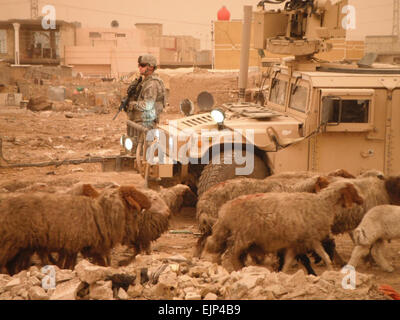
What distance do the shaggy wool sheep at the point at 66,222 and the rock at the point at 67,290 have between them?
3.92ft

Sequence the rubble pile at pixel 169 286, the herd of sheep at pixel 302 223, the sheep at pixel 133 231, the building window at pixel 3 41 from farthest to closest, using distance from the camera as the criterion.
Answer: the building window at pixel 3 41, the herd of sheep at pixel 302 223, the sheep at pixel 133 231, the rubble pile at pixel 169 286

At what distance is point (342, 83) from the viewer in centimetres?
1054

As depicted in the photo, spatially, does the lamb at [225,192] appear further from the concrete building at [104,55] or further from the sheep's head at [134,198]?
the concrete building at [104,55]

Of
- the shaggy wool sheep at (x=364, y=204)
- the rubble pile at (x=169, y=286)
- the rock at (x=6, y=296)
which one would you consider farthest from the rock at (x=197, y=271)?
the shaggy wool sheep at (x=364, y=204)

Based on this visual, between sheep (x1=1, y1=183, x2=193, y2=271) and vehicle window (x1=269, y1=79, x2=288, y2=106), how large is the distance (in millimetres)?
3383

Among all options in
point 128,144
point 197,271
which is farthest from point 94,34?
point 197,271

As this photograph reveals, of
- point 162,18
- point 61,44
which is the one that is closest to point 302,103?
point 61,44

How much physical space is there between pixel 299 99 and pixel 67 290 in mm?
6040

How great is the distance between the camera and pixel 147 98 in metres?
11.8

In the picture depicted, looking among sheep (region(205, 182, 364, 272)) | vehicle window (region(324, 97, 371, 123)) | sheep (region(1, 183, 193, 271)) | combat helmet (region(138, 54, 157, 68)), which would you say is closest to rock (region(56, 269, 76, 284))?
sheep (region(1, 183, 193, 271))

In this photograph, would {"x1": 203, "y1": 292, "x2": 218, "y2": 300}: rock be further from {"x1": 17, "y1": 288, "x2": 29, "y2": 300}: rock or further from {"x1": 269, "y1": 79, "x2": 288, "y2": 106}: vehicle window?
{"x1": 269, "y1": 79, "x2": 288, "y2": 106}: vehicle window

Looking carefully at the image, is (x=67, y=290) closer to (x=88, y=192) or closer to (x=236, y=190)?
(x=88, y=192)

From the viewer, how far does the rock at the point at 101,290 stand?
6152 millimetres
